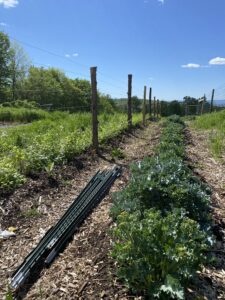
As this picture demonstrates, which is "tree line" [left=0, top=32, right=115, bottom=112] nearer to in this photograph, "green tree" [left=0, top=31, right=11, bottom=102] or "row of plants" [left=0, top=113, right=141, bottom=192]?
"green tree" [left=0, top=31, right=11, bottom=102]

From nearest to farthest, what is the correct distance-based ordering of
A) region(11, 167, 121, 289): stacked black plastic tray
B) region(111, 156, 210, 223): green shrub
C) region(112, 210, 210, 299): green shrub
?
region(112, 210, 210, 299): green shrub < region(11, 167, 121, 289): stacked black plastic tray < region(111, 156, 210, 223): green shrub

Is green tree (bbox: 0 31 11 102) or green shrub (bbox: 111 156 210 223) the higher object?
green tree (bbox: 0 31 11 102)

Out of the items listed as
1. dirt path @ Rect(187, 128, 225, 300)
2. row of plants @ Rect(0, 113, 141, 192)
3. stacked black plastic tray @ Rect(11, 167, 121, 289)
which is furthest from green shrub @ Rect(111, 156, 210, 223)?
row of plants @ Rect(0, 113, 141, 192)

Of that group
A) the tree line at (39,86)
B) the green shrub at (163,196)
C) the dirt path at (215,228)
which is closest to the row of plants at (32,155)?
the green shrub at (163,196)

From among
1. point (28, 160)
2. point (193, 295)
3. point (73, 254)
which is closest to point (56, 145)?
point (28, 160)

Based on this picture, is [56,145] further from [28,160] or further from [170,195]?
[170,195]

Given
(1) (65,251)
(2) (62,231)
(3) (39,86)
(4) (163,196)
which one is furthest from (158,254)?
(3) (39,86)

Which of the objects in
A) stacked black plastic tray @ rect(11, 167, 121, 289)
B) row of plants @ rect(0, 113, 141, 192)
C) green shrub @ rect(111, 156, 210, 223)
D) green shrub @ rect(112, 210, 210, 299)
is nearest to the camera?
green shrub @ rect(112, 210, 210, 299)

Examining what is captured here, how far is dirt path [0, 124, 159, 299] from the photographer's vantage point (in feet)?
8.89

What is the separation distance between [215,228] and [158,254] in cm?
169

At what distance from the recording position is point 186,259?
2264 mm

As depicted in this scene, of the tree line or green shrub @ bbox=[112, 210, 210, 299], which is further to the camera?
the tree line

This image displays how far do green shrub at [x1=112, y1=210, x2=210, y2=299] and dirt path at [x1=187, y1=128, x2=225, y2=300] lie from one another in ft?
1.44

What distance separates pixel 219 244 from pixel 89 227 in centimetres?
151
